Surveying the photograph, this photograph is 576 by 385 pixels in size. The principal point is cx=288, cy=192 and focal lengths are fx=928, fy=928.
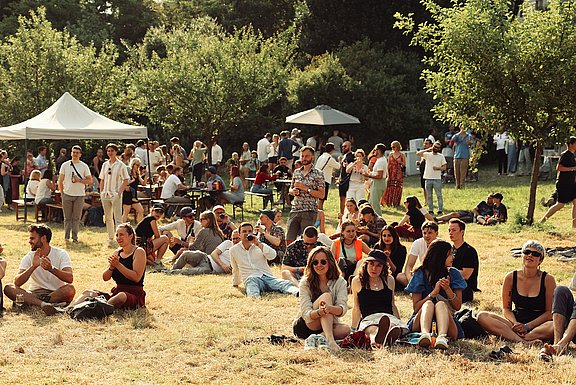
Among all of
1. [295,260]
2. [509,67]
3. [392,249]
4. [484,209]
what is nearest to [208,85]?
[484,209]

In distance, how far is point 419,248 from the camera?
1153 centimetres

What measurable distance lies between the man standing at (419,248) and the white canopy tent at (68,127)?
10.7 m

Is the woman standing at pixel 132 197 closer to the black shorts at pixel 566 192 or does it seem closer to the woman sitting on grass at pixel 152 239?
the woman sitting on grass at pixel 152 239

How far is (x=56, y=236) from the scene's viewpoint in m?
18.5

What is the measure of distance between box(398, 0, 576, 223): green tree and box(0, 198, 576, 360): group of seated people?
373cm

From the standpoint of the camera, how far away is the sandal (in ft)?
27.2

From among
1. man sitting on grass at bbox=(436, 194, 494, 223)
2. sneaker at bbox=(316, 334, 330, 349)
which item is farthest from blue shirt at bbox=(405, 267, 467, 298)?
man sitting on grass at bbox=(436, 194, 494, 223)

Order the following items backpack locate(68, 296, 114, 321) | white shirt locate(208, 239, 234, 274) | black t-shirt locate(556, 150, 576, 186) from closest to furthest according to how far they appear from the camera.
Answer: backpack locate(68, 296, 114, 321) < white shirt locate(208, 239, 234, 274) < black t-shirt locate(556, 150, 576, 186)

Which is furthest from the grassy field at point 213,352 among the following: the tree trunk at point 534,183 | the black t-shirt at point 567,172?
the tree trunk at point 534,183

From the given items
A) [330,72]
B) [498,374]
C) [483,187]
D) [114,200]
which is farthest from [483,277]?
[330,72]

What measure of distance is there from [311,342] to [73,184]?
9.32 m

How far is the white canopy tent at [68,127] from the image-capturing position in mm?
20250

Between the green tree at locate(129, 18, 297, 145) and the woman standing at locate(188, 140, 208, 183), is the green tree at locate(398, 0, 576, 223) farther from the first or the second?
the green tree at locate(129, 18, 297, 145)

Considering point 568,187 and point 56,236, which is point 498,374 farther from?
point 56,236
